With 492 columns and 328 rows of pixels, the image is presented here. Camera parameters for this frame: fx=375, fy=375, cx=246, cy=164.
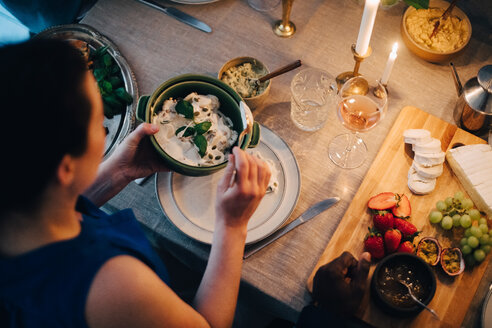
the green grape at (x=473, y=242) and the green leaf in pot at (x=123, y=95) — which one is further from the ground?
the green leaf in pot at (x=123, y=95)

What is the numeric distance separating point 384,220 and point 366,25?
0.60m

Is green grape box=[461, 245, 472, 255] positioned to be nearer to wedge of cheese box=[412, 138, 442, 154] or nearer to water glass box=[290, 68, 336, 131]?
wedge of cheese box=[412, 138, 442, 154]

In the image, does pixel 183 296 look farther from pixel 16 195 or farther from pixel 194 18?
pixel 194 18

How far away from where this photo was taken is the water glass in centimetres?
129

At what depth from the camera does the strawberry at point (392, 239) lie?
1088 millimetres

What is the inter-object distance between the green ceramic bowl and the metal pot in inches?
28.2

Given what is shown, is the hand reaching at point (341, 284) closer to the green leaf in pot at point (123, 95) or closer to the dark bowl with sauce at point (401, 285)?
the dark bowl with sauce at point (401, 285)

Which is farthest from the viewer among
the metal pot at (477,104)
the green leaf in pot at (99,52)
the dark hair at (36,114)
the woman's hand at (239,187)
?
the green leaf in pot at (99,52)

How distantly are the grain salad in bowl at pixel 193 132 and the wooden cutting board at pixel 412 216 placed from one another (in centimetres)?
45

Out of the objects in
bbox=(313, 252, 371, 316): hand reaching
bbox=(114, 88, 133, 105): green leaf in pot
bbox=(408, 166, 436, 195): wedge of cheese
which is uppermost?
bbox=(114, 88, 133, 105): green leaf in pot

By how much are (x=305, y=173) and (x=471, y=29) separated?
33.2 inches

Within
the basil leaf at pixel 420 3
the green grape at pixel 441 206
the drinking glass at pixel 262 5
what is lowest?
the green grape at pixel 441 206

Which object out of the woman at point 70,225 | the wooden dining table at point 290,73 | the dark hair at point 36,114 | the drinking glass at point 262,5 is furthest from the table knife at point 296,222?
the drinking glass at point 262,5

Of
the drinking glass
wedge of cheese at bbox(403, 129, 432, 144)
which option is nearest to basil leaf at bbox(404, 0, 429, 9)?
wedge of cheese at bbox(403, 129, 432, 144)
